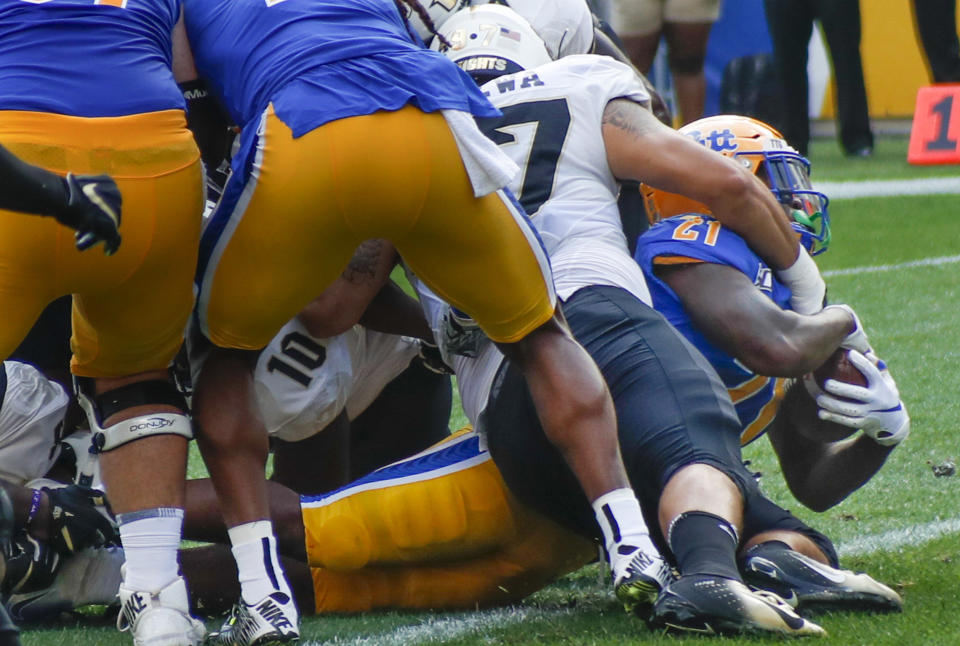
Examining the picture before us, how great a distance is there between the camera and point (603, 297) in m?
2.96

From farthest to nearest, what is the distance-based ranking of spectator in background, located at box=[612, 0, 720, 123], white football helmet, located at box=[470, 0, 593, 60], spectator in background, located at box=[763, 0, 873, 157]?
spectator in background, located at box=[763, 0, 873, 157]
spectator in background, located at box=[612, 0, 720, 123]
white football helmet, located at box=[470, 0, 593, 60]

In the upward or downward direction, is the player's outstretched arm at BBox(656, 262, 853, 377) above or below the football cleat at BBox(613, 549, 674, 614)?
above

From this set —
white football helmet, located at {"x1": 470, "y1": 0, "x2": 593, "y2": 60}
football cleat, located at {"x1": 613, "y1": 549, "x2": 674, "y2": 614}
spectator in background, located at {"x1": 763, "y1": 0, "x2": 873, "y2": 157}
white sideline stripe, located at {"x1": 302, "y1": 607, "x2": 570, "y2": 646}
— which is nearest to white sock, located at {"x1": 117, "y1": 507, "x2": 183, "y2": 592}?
white sideline stripe, located at {"x1": 302, "y1": 607, "x2": 570, "y2": 646}

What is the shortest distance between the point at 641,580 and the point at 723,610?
0.19 m

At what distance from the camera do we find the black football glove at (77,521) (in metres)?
2.97

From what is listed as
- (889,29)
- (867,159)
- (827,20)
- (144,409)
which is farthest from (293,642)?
(889,29)

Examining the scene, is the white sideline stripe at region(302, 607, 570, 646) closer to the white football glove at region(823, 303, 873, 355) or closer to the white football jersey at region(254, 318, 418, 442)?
the white football jersey at region(254, 318, 418, 442)

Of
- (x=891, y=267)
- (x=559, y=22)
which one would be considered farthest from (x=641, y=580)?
(x=891, y=267)

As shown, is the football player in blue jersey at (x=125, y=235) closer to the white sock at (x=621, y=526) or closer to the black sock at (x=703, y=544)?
the white sock at (x=621, y=526)

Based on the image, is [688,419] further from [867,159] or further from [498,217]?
[867,159]

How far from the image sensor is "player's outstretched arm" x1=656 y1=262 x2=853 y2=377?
2.95m

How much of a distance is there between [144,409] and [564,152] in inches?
40.3

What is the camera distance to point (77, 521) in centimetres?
300

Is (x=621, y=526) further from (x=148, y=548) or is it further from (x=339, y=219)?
(x=148, y=548)
